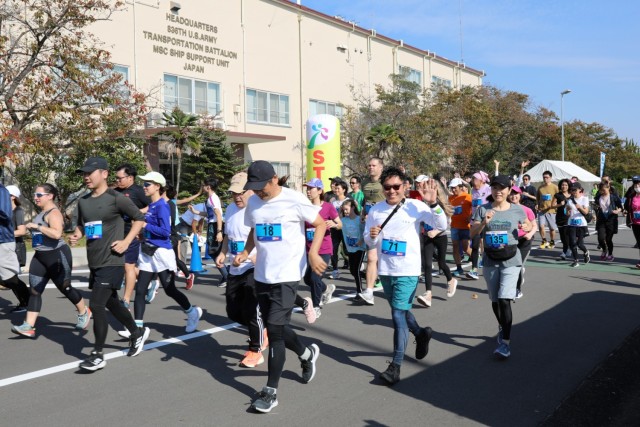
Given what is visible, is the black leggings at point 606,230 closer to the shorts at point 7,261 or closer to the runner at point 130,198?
the runner at point 130,198

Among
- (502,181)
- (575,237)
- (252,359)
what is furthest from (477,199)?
(252,359)

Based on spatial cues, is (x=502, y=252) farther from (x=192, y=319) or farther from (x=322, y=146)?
(x=322, y=146)

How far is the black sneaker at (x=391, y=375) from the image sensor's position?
5.08 meters

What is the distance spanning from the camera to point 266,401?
14.7ft

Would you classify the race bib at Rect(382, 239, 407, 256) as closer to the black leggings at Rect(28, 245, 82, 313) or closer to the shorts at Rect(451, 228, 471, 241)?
the black leggings at Rect(28, 245, 82, 313)

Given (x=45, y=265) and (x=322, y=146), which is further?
(x=322, y=146)

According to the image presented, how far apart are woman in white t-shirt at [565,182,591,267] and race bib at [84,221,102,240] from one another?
10171 millimetres

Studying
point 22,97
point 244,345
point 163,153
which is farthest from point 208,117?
point 244,345

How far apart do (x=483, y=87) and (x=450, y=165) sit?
6.90m

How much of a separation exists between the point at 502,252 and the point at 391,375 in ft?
5.72

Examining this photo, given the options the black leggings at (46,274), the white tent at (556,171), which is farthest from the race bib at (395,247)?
the white tent at (556,171)

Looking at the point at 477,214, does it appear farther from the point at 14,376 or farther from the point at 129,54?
the point at 129,54

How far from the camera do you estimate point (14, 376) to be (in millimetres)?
5438

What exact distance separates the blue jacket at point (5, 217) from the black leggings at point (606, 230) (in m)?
11.8
